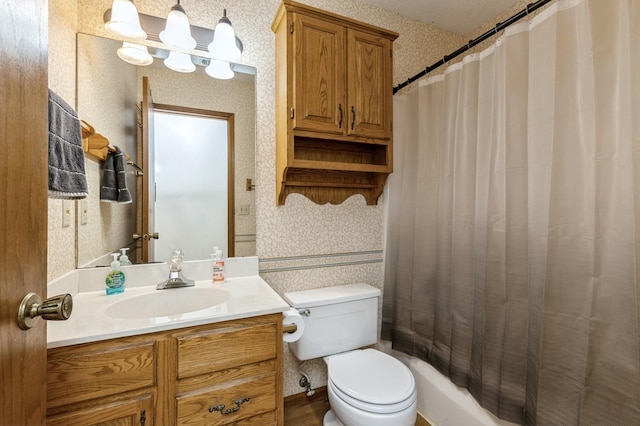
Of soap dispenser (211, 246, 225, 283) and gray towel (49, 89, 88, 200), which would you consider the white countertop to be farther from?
gray towel (49, 89, 88, 200)

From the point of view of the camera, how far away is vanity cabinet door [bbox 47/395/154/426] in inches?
33.6

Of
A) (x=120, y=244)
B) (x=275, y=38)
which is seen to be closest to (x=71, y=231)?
(x=120, y=244)

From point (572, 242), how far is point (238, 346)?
1.26 meters

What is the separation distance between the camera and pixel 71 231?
1265mm

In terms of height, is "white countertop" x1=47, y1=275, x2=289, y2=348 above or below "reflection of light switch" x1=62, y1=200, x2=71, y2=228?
below

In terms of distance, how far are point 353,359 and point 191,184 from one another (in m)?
1.27

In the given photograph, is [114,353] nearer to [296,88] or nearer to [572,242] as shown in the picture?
[296,88]

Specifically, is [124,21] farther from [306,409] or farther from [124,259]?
[306,409]

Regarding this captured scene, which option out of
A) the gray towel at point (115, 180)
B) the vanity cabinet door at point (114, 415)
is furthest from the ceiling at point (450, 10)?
the vanity cabinet door at point (114, 415)

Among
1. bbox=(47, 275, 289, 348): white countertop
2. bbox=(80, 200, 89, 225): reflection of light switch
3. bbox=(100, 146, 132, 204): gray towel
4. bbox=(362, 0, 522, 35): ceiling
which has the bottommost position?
bbox=(47, 275, 289, 348): white countertop

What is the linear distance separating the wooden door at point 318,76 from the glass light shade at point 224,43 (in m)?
0.32

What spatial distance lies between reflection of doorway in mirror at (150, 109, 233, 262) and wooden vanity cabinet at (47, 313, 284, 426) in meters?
0.60

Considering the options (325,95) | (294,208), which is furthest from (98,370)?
(325,95)

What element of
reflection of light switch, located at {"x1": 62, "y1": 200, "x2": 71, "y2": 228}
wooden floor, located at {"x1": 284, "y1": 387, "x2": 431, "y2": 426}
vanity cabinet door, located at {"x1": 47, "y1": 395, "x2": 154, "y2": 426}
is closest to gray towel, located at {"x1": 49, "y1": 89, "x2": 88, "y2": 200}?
reflection of light switch, located at {"x1": 62, "y1": 200, "x2": 71, "y2": 228}
